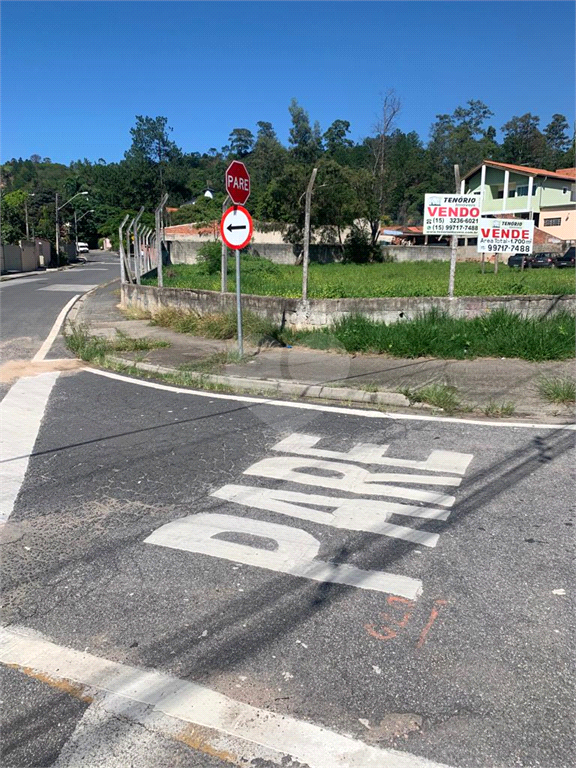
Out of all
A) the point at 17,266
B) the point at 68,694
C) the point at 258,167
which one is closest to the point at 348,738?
the point at 68,694

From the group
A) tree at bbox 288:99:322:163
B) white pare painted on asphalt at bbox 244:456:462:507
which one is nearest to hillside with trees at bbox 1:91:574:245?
tree at bbox 288:99:322:163

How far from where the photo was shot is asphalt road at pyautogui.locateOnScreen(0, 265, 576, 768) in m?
2.49

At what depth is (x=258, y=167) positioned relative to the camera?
92438 millimetres

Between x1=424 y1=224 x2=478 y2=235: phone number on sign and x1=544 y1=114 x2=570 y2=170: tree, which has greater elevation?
x1=544 y1=114 x2=570 y2=170: tree

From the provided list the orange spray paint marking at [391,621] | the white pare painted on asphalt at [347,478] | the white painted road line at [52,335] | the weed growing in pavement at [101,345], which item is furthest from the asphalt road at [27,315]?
the orange spray paint marking at [391,621]

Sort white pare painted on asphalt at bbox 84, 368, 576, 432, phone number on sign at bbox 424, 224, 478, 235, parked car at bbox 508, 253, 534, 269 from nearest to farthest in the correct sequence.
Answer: white pare painted on asphalt at bbox 84, 368, 576, 432
phone number on sign at bbox 424, 224, 478, 235
parked car at bbox 508, 253, 534, 269

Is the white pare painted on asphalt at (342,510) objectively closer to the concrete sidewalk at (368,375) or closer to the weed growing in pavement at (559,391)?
the concrete sidewalk at (368,375)

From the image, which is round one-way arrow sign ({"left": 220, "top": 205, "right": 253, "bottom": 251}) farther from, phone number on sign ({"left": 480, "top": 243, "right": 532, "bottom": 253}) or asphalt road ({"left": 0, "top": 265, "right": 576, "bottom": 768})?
phone number on sign ({"left": 480, "top": 243, "right": 532, "bottom": 253})

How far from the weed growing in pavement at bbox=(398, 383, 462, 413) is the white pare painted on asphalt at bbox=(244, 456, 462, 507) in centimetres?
221

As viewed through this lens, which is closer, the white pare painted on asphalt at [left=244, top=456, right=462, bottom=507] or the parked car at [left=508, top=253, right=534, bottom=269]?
the white pare painted on asphalt at [left=244, top=456, right=462, bottom=507]

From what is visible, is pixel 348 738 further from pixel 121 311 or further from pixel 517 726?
pixel 121 311

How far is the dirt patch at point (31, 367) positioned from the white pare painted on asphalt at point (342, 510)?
589 centimetres

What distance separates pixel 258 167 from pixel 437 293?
280 ft

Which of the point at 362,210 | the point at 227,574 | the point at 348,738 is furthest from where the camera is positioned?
the point at 362,210
